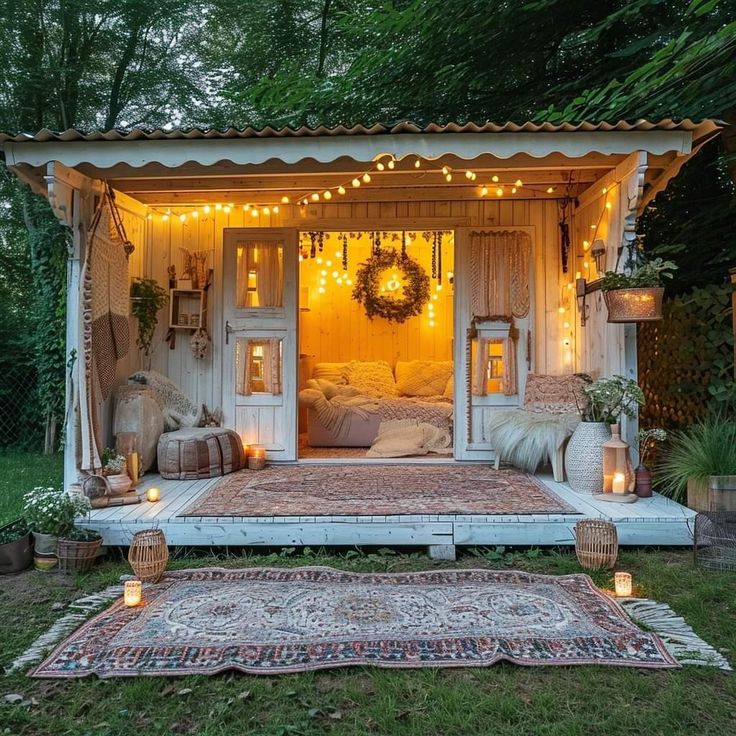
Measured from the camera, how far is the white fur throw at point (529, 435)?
4.41m

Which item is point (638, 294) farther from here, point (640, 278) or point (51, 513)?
point (51, 513)

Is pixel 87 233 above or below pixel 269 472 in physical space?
above

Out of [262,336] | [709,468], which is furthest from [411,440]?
[709,468]

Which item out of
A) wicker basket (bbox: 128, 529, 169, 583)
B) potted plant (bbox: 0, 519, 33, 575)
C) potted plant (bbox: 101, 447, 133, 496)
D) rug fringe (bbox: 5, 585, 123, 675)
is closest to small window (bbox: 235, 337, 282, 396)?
potted plant (bbox: 101, 447, 133, 496)

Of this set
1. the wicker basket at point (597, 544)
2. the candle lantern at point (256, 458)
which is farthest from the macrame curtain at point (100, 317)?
the wicker basket at point (597, 544)

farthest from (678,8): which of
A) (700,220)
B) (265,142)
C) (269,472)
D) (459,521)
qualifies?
(269,472)

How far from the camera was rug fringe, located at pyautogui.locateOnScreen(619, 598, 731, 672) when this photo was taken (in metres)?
2.16

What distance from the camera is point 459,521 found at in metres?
3.39

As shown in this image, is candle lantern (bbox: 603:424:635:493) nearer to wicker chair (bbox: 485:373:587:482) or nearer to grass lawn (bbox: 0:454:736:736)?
wicker chair (bbox: 485:373:587:482)

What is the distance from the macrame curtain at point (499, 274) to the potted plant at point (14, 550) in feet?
12.5

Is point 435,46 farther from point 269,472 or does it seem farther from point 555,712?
point 555,712

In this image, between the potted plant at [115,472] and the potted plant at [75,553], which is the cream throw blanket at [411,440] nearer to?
the potted plant at [115,472]

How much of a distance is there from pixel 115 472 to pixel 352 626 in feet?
7.59

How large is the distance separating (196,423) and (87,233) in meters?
1.90
